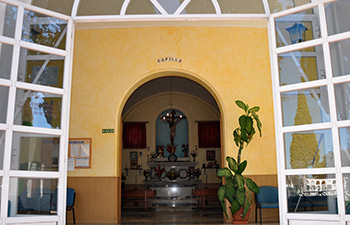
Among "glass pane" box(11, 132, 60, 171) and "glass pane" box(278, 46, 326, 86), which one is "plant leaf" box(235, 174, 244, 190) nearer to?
"glass pane" box(278, 46, 326, 86)

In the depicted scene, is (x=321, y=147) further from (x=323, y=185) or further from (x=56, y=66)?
(x=56, y=66)

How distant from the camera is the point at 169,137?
51.9ft

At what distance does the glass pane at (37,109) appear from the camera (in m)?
4.06

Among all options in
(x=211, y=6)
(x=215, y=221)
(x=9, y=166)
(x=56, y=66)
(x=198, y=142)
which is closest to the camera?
(x=9, y=166)

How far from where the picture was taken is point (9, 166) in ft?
12.7

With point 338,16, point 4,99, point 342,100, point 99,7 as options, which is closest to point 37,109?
point 4,99

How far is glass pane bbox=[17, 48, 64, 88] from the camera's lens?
13.6ft

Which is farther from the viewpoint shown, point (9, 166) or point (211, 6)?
point (211, 6)

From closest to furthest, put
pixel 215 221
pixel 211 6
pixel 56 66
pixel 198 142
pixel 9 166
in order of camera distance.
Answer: pixel 9 166 < pixel 56 66 < pixel 211 6 < pixel 215 221 < pixel 198 142

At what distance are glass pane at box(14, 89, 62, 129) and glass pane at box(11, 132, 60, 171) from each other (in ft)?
0.48

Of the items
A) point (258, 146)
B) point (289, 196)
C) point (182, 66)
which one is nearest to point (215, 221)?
point (258, 146)

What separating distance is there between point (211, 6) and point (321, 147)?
228cm

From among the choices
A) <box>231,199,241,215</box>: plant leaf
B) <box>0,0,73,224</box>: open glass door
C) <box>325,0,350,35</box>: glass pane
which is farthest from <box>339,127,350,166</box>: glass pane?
<box>231,199,241,215</box>: plant leaf

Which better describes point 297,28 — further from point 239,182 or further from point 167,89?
→ point 167,89
